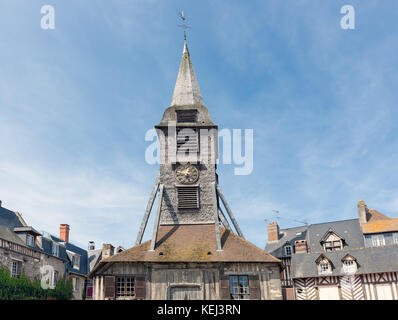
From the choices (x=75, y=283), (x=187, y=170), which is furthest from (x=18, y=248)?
(x=187, y=170)

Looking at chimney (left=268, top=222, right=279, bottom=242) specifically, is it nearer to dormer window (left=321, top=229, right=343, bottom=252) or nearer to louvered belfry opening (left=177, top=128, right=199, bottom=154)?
dormer window (left=321, top=229, right=343, bottom=252)

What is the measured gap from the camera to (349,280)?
27125mm

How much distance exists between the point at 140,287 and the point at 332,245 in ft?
65.1

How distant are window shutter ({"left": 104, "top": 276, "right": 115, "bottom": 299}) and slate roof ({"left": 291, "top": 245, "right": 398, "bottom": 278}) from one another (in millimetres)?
15139

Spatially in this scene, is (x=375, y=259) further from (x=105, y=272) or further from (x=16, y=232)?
(x=16, y=232)

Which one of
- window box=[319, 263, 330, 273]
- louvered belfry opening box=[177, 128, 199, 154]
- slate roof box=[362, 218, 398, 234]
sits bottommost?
window box=[319, 263, 330, 273]

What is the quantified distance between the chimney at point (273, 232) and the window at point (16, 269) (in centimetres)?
2240

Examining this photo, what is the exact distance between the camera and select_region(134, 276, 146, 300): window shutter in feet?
61.8

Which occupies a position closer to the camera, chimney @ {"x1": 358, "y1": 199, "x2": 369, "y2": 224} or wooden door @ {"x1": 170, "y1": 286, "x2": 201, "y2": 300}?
wooden door @ {"x1": 170, "y1": 286, "x2": 201, "y2": 300}

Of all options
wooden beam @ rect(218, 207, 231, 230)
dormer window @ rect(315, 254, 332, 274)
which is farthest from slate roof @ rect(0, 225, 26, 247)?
dormer window @ rect(315, 254, 332, 274)

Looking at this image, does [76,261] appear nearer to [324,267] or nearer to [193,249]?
[193,249]

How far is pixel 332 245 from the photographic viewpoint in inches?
1289
